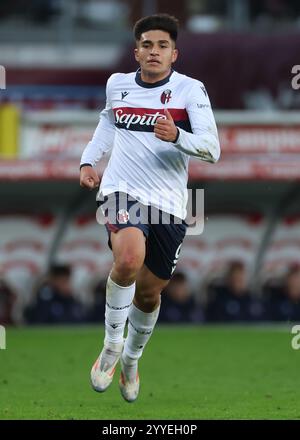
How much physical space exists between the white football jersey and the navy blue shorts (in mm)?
62

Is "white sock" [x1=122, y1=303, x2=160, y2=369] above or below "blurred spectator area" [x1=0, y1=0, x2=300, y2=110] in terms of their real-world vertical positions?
above

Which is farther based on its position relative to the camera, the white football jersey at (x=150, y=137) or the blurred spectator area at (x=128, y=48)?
the blurred spectator area at (x=128, y=48)

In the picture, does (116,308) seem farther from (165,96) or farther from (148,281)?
(165,96)

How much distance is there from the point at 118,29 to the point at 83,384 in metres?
17.7

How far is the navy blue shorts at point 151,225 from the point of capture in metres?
10.4

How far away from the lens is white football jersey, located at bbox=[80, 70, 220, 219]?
34.3 feet

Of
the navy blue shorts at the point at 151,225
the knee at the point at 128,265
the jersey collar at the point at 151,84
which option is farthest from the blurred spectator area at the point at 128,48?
the knee at the point at 128,265

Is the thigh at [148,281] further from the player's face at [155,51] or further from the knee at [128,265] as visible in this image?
the player's face at [155,51]

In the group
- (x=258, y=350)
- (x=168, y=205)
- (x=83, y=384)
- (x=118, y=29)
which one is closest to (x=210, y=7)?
(x=118, y=29)

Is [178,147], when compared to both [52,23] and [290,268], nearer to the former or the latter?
[290,268]

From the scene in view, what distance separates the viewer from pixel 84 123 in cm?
2031

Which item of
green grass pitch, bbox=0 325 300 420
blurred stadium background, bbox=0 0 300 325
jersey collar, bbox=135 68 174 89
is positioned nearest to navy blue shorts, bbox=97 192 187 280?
jersey collar, bbox=135 68 174 89

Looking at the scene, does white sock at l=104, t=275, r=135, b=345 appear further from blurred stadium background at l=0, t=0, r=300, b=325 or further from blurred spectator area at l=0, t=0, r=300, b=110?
blurred spectator area at l=0, t=0, r=300, b=110

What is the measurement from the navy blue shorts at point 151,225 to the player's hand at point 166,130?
0.71 m
